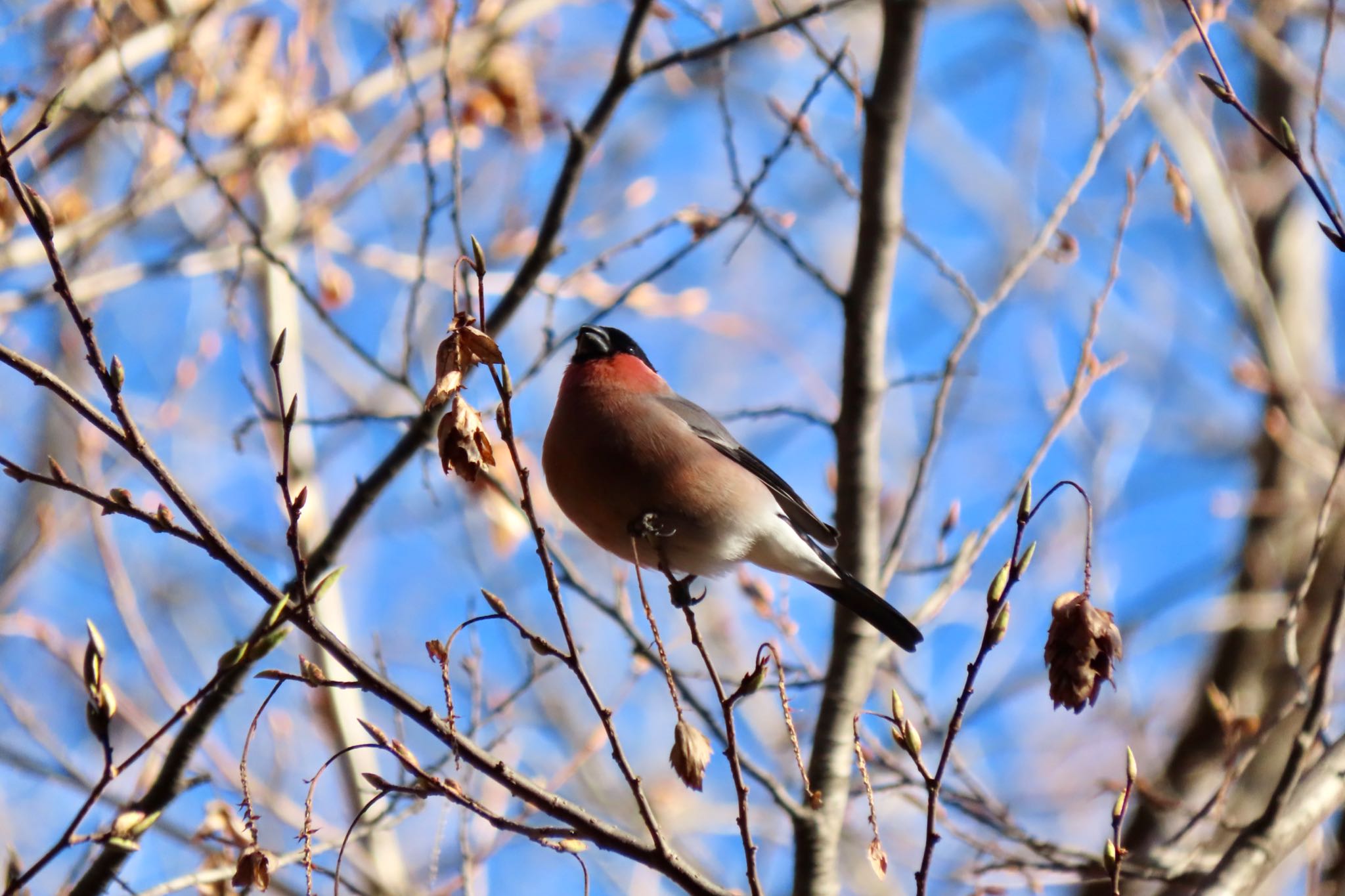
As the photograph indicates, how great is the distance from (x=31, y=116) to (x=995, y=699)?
12.7 ft

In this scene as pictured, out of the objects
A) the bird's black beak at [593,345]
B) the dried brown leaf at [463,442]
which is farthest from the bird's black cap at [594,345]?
the dried brown leaf at [463,442]

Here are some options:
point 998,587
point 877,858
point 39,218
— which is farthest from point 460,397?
point 877,858

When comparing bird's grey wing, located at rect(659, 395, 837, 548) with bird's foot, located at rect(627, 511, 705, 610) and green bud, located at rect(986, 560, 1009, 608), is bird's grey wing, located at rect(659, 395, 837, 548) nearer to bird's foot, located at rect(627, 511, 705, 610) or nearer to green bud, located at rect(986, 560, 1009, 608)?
bird's foot, located at rect(627, 511, 705, 610)

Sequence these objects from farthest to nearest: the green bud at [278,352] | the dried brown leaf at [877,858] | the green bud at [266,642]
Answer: the dried brown leaf at [877,858] < the green bud at [266,642] < the green bud at [278,352]

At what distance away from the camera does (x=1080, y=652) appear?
1.84m

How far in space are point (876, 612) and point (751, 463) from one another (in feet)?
2.03

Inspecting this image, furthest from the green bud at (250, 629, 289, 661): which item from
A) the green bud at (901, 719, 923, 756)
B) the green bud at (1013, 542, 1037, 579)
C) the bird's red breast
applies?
the bird's red breast

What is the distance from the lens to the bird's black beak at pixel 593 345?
12.5 ft

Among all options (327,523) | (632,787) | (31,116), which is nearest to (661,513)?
(632,787)

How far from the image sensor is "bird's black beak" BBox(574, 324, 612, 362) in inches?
150

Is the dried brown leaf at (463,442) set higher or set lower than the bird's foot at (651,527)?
lower

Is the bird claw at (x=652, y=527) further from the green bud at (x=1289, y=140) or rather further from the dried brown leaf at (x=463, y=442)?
the green bud at (x=1289, y=140)

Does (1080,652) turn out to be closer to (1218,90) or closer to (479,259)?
(1218,90)

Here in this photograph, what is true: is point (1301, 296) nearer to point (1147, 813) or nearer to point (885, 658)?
point (1147, 813)
